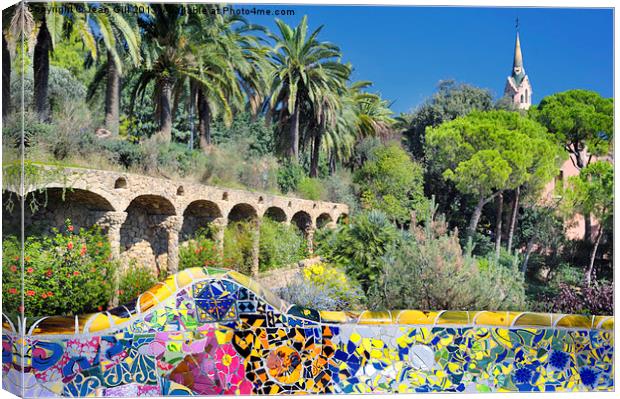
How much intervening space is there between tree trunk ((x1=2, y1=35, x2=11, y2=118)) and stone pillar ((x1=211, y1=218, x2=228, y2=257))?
3204mm

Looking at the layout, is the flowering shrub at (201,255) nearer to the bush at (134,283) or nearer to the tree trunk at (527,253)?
the bush at (134,283)

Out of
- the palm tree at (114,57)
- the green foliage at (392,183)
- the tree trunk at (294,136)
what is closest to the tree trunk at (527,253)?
the green foliage at (392,183)

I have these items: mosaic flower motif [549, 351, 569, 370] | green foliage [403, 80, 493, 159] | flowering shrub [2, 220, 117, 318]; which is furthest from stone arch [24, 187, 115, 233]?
mosaic flower motif [549, 351, 569, 370]

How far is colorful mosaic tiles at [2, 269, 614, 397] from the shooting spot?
273 inches

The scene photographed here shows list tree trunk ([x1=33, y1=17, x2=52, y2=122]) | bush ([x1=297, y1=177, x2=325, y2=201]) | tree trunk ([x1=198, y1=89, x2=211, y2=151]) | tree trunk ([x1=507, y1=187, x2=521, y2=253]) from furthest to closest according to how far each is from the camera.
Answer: tree trunk ([x1=198, y1=89, x2=211, y2=151]), bush ([x1=297, y1=177, x2=325, y2=201]), tree trunk ([x1=507, y1=187, x2=521, y2=253]), tree trunk ([x1=33, y1=17, x2=52, y2=122])

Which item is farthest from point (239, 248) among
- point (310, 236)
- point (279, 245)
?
point (310, 236)

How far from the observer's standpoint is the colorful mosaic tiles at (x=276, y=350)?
22.8ft

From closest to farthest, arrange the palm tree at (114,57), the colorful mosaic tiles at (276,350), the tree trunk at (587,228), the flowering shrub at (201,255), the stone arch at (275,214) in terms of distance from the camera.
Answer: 1. the colorful mosaic tiles at (276,350)
2. the palm tree at (114,57)
3. the flowering shrub at (201,255)
4. the tree trunk at (587,228)
5. the stone arch at (275,214)

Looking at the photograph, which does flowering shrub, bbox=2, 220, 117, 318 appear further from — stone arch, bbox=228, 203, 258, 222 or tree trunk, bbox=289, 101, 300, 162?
tree trunk, bbox=289, 101, 300, 162

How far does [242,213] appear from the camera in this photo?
10.1 metres

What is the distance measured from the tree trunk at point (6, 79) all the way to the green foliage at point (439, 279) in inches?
212

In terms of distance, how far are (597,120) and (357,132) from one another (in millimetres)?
3423

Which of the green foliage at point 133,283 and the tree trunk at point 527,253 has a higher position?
the tree trunk at point 527,253

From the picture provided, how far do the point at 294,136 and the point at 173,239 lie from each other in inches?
97.9
